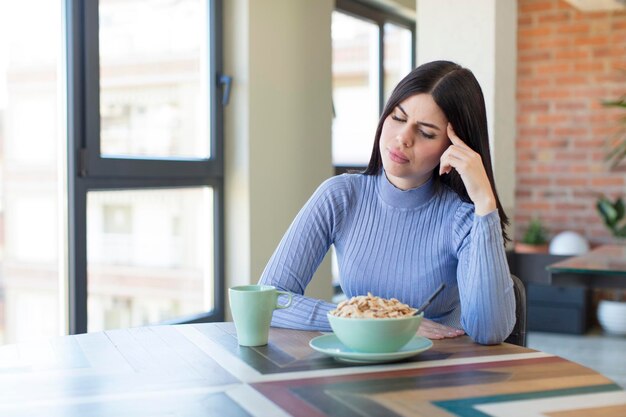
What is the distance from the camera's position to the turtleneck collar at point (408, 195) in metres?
1.78

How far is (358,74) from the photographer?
4.70 metres

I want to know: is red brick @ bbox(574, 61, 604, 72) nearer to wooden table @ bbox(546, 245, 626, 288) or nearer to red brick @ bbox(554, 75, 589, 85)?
red brick @ bbox(554, 75, 589, 85)

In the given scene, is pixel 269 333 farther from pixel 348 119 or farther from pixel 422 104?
pixel 348 119

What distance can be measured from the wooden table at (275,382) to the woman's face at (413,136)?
0.41 m

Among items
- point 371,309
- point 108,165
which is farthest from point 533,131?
point 371,309

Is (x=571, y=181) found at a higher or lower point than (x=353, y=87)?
lower

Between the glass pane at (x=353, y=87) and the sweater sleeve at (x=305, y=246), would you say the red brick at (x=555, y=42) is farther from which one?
the sweater sleeve at (x=305, y=246)

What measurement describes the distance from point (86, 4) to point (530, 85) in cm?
314

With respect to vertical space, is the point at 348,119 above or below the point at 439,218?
above

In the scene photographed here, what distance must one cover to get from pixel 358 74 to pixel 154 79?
1.72 meters

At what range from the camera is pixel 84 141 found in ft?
9.17

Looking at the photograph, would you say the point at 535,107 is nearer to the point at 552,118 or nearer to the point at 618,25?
the point at 552,118

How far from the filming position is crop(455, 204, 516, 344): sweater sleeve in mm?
1509

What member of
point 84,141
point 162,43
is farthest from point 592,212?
point 84,141
